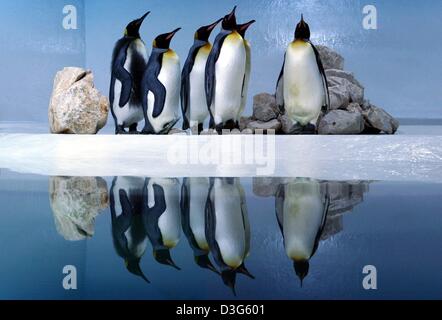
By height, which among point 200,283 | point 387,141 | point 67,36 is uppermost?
point 67,36

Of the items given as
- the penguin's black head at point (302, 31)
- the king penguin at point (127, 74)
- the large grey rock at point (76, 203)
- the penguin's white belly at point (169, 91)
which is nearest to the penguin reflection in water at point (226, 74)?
the penguin's white belly at point (169, 91)

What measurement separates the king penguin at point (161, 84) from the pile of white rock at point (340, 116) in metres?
0.98

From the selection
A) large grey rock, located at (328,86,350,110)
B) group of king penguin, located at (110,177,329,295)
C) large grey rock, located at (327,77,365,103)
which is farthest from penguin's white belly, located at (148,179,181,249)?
large grey rock, located at (327,77,365,103)

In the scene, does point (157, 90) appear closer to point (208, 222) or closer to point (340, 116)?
point (340, 116)

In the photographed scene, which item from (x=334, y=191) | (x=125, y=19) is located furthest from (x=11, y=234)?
(x=125, y=19)

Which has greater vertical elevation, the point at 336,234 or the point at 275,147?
the point at 275,147

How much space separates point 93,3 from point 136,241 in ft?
25.9

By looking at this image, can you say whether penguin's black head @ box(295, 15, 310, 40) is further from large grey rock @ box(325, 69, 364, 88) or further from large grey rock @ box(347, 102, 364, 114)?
large grey rock @ box(325, 69, 364, 88)

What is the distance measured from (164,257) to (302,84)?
11.4 ft

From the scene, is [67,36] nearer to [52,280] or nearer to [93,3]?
[93,3]

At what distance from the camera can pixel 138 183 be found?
3.52 meters

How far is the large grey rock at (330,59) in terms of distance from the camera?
6.58m

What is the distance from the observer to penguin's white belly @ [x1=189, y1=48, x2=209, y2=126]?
16.7 feet

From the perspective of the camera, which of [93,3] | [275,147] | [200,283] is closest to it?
[200,283]
